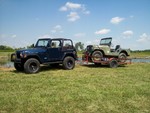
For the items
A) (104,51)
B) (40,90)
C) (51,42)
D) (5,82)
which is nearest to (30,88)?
(40,90)

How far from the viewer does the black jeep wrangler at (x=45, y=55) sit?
10.8 metres

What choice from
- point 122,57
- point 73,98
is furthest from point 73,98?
point 122,57

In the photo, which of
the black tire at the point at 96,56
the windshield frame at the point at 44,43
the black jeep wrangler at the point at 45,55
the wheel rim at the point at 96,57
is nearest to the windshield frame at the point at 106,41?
the black tire at the point at 96,56

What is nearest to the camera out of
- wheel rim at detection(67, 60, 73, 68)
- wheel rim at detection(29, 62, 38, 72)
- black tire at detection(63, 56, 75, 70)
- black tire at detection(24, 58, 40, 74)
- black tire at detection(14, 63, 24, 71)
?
black tire at detection(24, 58, 40, 74)

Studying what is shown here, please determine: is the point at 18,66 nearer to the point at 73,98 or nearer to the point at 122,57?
the point at 73,98

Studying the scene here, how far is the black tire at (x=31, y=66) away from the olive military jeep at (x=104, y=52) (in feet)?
14.0

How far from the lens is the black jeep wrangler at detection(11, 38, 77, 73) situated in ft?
35.3

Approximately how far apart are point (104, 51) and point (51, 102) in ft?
29.6

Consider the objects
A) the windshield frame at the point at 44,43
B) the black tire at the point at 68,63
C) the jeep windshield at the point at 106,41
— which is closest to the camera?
the windshield frame at the point at 44,43

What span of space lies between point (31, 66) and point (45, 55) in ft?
3.36

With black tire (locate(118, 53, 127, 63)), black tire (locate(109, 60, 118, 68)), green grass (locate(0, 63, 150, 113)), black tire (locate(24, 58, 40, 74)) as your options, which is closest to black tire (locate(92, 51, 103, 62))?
black tire (locate(109, 60, 118, 68))

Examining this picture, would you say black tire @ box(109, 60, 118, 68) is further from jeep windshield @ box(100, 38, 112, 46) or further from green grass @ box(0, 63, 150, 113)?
green grass @ box(0, 63, 150, 113)

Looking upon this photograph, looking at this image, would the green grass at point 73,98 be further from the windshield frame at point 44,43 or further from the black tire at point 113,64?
the black tire at point 113,64

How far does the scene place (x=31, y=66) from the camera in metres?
10.9
